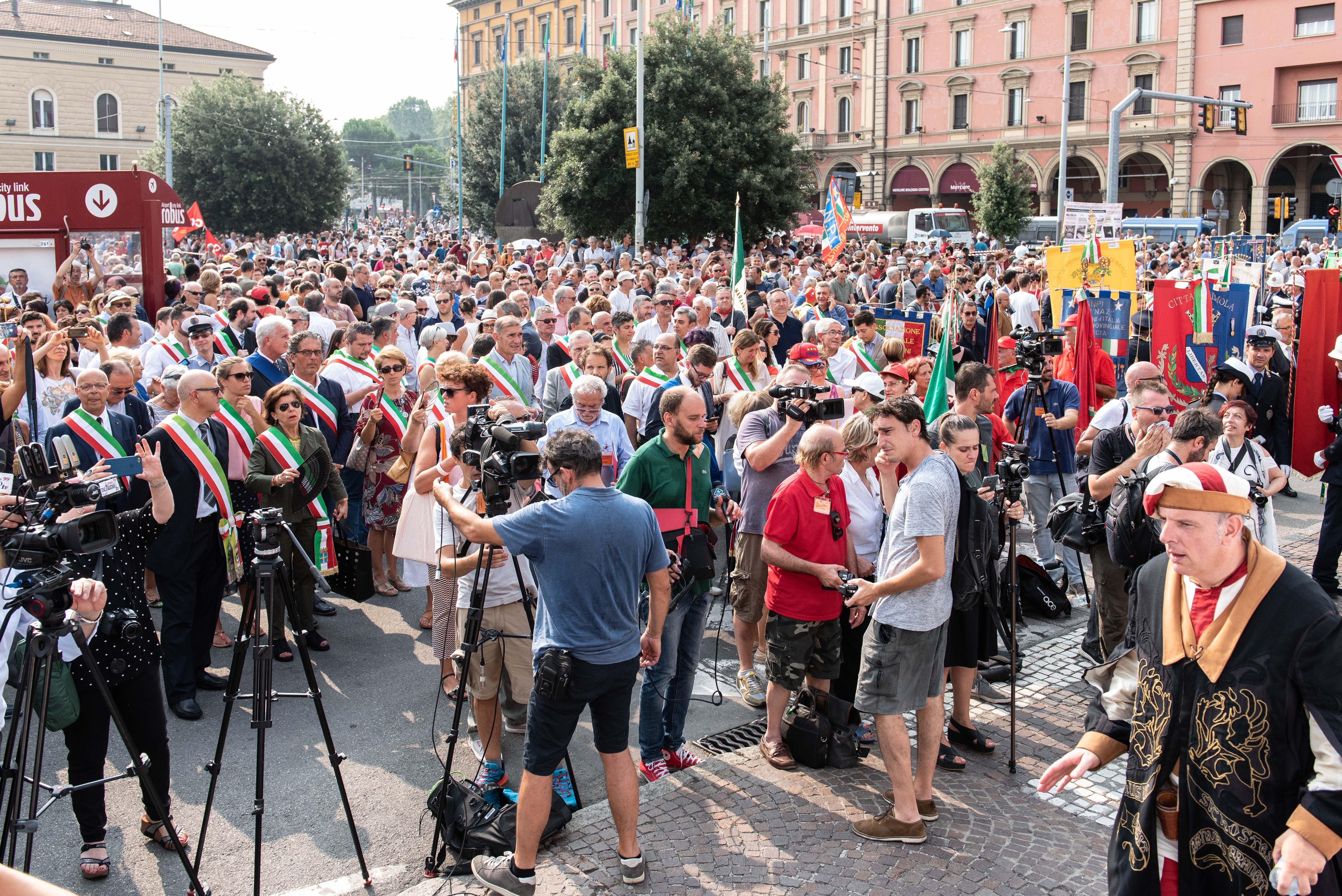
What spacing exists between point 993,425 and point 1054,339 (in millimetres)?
3310

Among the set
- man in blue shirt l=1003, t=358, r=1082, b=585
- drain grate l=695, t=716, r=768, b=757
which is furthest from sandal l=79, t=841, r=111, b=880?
man in blue shirt l=1003, t=358, r=1082, b=585

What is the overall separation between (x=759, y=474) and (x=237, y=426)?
298 centimetres

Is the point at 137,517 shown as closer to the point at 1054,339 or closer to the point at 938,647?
the point at 938,647

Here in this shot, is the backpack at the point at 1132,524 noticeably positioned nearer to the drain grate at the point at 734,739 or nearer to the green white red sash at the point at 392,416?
the drain grate at the point at 734,739

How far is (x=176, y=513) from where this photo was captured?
581 cm

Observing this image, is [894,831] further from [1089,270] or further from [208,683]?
[1089,270]

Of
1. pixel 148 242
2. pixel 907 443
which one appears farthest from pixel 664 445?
pixel 148 242

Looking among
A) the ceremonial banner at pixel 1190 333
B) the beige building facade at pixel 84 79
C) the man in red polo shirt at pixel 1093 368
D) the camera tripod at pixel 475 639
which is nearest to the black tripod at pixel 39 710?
the camera tripod at pixel 475 639

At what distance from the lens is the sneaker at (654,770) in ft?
17.1

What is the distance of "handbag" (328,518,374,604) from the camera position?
6.50m

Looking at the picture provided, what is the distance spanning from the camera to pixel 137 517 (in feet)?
15.8

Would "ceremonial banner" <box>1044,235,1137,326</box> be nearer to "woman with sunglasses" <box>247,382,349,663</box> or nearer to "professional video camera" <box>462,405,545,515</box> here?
"woman with sunglasses" <box>247,382,349,663</box>

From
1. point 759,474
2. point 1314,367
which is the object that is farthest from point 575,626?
point 1314,367

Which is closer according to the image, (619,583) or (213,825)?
(619,583)
